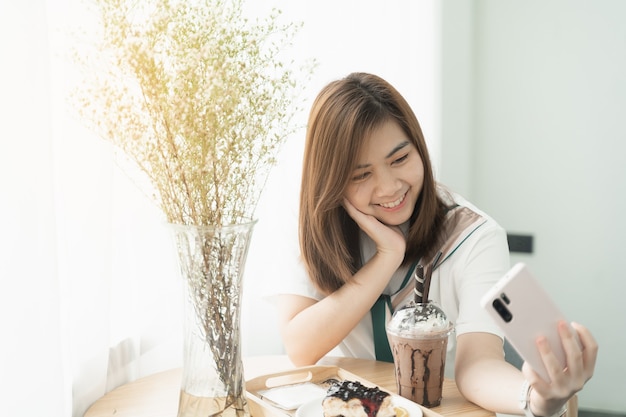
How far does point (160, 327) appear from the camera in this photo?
1808 mm

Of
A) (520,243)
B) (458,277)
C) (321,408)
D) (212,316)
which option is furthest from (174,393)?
(520,243)

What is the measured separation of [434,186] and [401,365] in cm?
58

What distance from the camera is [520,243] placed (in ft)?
10.5

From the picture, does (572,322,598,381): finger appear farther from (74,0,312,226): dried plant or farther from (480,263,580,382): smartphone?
(74,0,312,226): dried plant

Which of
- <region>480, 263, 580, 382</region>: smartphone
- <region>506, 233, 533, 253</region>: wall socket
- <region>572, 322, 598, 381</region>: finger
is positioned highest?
<region>480, 263, 580, 382</region>: smartphone

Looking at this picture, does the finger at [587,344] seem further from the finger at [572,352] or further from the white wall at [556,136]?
the white wall at [556,136]

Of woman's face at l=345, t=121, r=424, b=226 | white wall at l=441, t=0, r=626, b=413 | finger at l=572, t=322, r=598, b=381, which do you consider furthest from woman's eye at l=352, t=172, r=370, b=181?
white wall at l=441, t=0, r=626, b=413

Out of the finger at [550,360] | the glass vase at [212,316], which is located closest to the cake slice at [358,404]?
the glass vase at [212,316]

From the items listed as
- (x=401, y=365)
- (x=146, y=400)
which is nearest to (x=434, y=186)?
(x=401, y=365)

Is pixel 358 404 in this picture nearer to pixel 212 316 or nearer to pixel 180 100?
pixel 212 316

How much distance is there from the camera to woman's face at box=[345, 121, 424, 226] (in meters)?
1.67

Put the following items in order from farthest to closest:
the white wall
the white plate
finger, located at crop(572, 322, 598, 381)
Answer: the white wall
the white plate
finger, located at crop(572, 322, 598, 381)

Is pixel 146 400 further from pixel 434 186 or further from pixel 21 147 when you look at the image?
pixel 434 186

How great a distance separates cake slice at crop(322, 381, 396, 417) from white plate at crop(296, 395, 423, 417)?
0.04m
